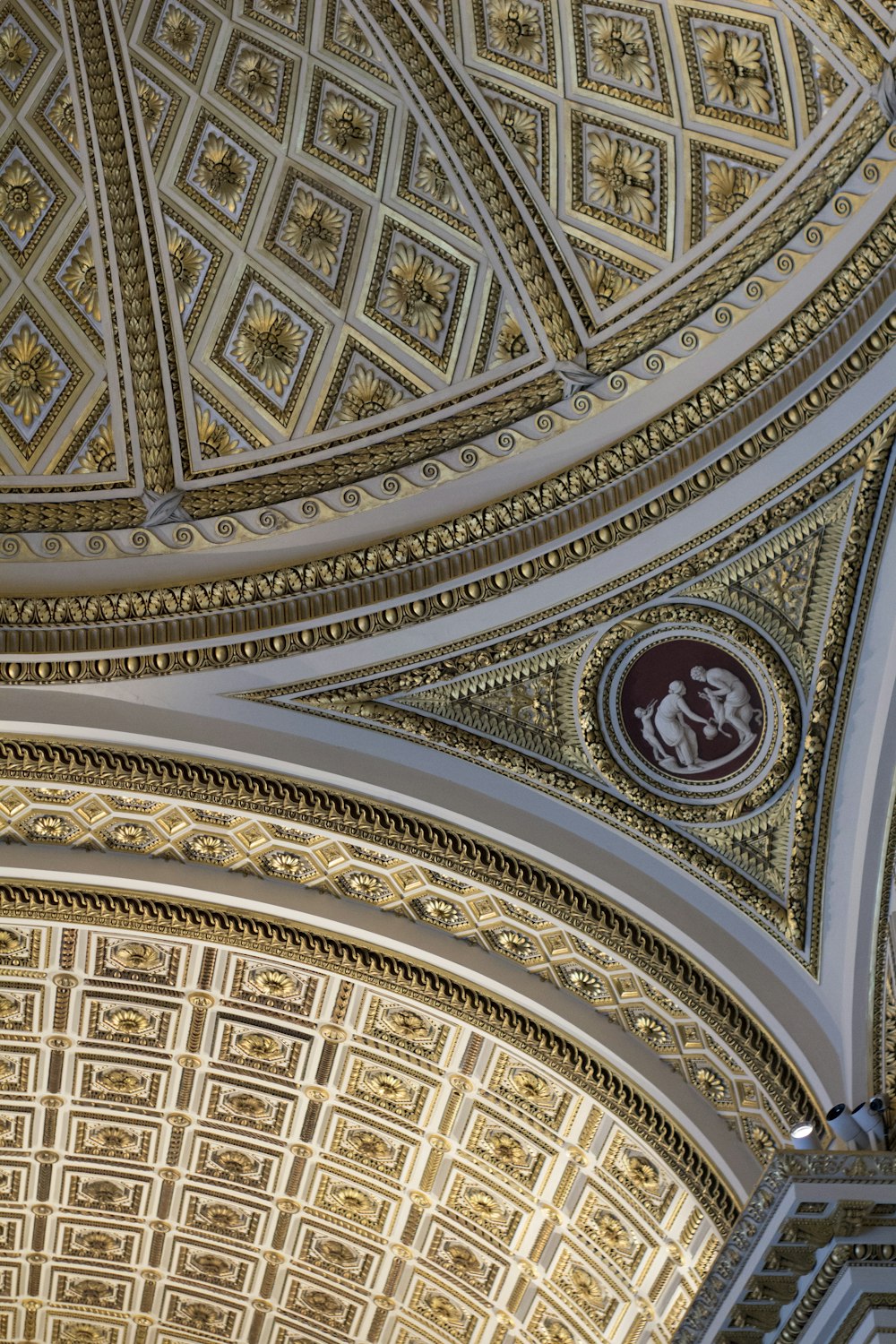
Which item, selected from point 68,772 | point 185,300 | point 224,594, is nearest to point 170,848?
point 68,772

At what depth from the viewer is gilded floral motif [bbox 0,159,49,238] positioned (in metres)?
12.0

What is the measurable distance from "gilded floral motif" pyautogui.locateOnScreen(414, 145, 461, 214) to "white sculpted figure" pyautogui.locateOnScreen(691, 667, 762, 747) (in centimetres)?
344

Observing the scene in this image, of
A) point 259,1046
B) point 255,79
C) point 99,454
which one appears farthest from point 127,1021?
point 255,79

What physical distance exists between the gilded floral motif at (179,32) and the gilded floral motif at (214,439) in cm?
241

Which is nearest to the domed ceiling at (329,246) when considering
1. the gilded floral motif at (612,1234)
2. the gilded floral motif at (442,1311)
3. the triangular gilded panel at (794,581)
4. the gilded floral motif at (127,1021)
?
the triangular gilded panel at (794,581)

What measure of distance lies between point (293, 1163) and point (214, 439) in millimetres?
5732

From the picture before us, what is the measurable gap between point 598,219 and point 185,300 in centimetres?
284

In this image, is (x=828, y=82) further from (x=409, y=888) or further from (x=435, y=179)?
(x=409, y=888)

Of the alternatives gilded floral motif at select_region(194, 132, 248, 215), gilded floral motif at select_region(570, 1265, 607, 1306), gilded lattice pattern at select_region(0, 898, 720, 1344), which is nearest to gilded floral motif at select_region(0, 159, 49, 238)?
gilded floral motif at select_region(194, 132, 248, 215)

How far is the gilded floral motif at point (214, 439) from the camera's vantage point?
38.4ft

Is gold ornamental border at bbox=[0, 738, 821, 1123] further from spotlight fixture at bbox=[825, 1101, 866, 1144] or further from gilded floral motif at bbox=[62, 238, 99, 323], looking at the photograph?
gilded floral motif at bbox=[62, 238, 99, 323]

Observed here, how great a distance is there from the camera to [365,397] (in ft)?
38.2

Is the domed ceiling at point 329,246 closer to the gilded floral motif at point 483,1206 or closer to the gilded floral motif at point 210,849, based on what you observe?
the gilded floral motif at point 210,849

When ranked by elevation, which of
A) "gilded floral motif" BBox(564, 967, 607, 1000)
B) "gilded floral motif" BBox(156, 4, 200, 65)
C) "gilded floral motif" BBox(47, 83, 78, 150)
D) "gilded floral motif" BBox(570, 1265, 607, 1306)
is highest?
"gilded floral motif" BBox(156, 4, 200, 65)
